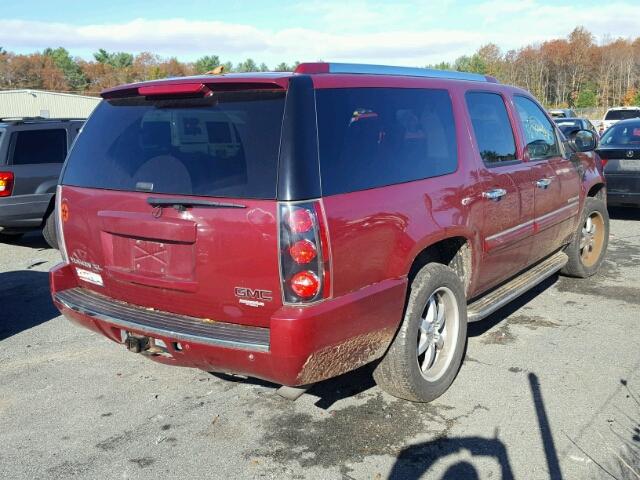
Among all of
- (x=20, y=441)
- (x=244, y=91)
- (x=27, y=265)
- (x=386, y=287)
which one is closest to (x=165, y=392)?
(x=20, y=441)

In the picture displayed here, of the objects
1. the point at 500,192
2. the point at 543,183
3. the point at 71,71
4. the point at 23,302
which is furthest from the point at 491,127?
the point at 71,71

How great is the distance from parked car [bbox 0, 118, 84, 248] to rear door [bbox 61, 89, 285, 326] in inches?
205

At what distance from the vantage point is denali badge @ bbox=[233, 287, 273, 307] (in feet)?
9.66

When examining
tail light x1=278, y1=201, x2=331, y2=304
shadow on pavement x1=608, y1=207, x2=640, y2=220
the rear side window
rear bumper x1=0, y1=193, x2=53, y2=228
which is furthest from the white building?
tail light x1=278, y1=201, x2=331, y2=304

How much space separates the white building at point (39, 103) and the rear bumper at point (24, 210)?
32088 mm

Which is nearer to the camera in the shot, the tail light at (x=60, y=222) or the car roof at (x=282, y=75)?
the car roof at (x=282, y=75)

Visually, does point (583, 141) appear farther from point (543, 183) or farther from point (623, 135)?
point (623, 135)

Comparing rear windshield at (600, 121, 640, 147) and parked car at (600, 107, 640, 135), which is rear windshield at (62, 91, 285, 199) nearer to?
rear windshield at (600, 121, 640, 147)

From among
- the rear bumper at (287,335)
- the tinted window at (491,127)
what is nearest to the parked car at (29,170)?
the rear bumper at (287,335)

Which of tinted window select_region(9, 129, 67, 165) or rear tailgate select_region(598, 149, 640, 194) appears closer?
tinted window select_region(9, 129, 67, 165)

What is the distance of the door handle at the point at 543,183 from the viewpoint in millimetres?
4970

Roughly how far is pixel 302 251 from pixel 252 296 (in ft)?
1.14

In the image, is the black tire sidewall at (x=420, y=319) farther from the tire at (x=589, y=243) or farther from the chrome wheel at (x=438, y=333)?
the tire at (x=589, y=243)

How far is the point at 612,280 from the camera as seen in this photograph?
6500 millimetres
